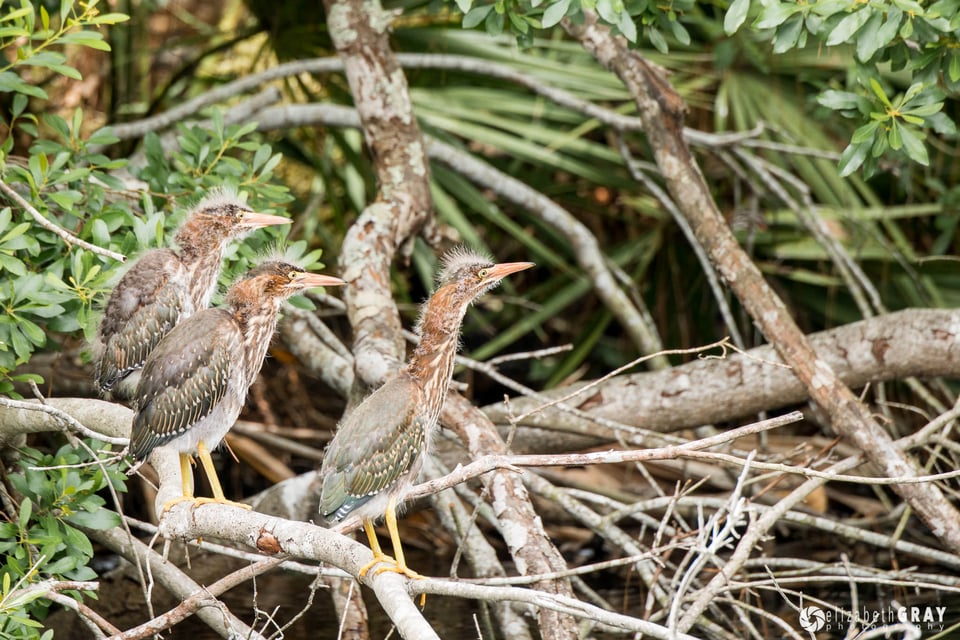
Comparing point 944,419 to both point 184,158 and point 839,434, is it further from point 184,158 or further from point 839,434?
point 184,158

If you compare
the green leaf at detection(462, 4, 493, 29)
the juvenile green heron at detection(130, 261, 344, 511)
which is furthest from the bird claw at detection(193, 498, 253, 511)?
the green leaf at detection(462, 4, 493, 29)

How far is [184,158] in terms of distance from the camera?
13.9 feet

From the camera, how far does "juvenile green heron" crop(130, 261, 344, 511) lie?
10.3 ft

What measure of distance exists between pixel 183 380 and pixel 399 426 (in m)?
0.62

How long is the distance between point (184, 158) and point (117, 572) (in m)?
1.89

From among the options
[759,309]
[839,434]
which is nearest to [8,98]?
[759,309]

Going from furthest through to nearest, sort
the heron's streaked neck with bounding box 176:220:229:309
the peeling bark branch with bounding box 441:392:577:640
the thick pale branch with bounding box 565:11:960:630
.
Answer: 1. the thick pale branch with bounding box 565:11:960:630
2. the heron's streaked neck with bounding box 176:220:229:309
3. the peeling bark branch with bounding box 441:392:577:640

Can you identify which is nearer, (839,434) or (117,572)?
(839,434)

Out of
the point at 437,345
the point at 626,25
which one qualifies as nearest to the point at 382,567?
the point at 437,345

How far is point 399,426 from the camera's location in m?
3.13

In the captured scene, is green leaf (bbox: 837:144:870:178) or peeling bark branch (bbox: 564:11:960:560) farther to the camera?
peeling bark branch (bbox: 564:11:960:560)

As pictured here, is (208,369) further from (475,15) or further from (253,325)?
(475,15)

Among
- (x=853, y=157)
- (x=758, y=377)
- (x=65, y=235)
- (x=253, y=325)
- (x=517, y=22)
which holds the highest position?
(x=517, y=22)

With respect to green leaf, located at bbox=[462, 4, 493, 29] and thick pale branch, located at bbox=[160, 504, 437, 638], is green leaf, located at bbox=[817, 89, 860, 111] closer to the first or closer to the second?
green leaf, located at bbox=[462, 4, 493, 29]
